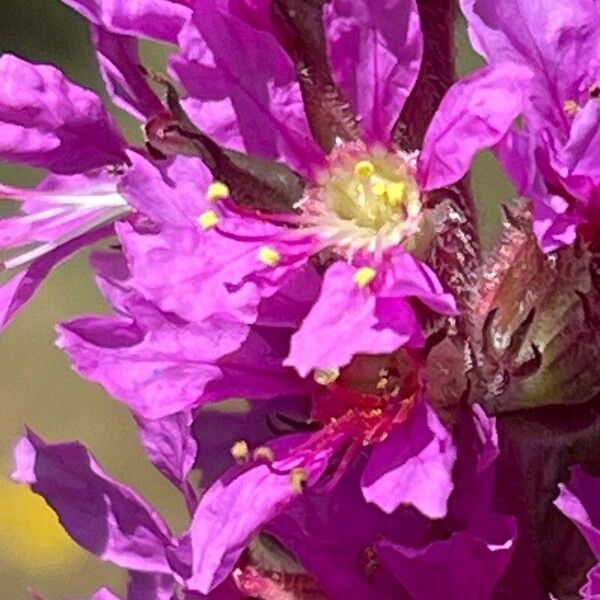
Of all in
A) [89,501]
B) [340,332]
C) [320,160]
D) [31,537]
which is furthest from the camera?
[31,537]

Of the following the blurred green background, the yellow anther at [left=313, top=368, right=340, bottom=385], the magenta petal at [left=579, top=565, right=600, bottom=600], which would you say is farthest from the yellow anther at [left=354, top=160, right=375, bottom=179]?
the blurred green background

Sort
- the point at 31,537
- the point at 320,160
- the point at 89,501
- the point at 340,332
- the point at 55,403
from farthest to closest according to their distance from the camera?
the point at 55,403, the point at 31,537, the point at 89,501, the point at 320,160, the point at 340,332

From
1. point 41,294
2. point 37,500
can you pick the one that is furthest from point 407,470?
point 41,294

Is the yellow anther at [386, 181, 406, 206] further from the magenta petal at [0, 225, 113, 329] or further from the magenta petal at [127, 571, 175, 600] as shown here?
the magenta petal at [127, 571, 175, 600]

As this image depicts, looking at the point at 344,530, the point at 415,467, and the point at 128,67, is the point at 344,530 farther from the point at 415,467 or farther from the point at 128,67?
the point at 128,67

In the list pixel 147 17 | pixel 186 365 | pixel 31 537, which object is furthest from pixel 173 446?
pixel 31 537

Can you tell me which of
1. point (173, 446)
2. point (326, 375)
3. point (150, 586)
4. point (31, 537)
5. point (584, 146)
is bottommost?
point (31, 537)

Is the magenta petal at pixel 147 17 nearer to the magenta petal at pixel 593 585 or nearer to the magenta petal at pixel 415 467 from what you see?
the magenta petal at pixel 415 467

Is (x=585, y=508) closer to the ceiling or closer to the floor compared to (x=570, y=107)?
closer to the floor
